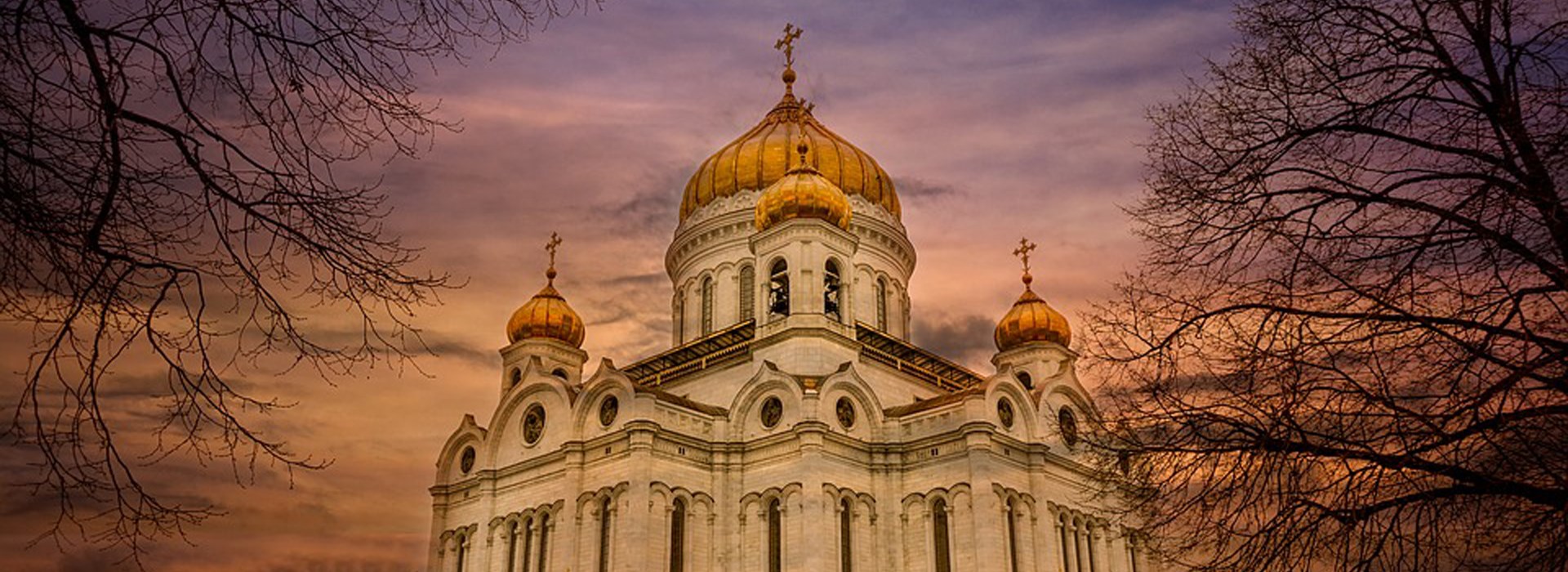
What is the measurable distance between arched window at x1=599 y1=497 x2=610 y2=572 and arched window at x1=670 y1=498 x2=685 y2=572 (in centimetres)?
154

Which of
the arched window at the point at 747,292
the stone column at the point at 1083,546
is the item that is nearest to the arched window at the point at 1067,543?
the stone column at the point at 1083,546

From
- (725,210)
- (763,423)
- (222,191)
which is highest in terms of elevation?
(725,210)

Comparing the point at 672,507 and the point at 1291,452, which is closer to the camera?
the point at 1291,452

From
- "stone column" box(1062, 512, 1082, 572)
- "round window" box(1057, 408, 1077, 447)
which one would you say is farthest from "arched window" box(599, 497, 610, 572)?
"round window" box(1057, 408, 1077, 447)

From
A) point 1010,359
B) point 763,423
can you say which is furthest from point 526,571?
point 1010,359

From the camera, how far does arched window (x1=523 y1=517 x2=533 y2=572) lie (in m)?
31.7

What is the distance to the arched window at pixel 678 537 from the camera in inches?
1163

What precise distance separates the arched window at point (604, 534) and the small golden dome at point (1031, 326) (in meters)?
16.1

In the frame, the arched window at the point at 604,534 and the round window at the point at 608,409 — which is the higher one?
the round window at the point at 608,409

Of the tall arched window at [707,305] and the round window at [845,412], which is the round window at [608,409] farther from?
the tall arched window at [707,305]

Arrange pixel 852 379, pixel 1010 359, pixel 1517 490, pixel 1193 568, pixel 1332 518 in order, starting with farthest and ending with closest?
pixel 1010 359 < pixel 852 379 < pixel 1193 568 < pixel 1332 518 < pixel 1517 490

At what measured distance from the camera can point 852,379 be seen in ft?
105

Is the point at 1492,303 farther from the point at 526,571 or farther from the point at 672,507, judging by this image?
the point at 526,571

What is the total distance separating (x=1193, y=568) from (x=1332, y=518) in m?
1.43
